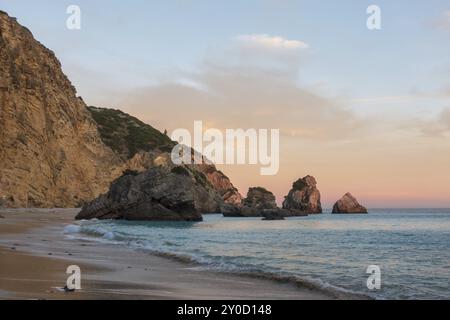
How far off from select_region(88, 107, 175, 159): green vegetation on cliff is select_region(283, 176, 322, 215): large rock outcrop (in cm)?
4685

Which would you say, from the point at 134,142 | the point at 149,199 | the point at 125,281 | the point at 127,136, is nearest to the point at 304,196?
the point at 134,142

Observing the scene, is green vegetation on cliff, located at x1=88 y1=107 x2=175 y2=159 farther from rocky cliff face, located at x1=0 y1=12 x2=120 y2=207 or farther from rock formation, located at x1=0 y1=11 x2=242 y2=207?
rocky cliff face, located at x1=0 y1=12 x2=120 y2=207

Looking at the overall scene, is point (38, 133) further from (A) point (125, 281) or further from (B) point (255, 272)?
(A) point (125, 281)

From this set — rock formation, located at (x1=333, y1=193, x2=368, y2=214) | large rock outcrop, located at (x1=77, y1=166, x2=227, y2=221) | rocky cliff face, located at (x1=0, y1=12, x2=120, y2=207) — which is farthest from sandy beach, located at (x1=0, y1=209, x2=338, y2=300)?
rock formation, located at (x1=333, y1=193, x2=368, y2=214)

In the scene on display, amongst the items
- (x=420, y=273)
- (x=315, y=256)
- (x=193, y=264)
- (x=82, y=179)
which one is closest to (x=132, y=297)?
(x=193, y=264)

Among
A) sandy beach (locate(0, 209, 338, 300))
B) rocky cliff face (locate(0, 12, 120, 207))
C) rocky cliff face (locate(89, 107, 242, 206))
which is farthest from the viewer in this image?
rocky cliff face (locate(89, 107, 242, 206))

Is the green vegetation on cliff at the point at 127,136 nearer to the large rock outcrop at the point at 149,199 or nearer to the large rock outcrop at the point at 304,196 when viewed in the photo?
the large rock outcrop at the point at 304,196

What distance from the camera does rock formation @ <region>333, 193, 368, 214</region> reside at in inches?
6816

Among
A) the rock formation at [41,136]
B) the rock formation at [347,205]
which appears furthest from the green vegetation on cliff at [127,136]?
the rock formation at [347,205]

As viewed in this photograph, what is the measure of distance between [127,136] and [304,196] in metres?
64.4

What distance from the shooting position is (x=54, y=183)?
103625 mm
